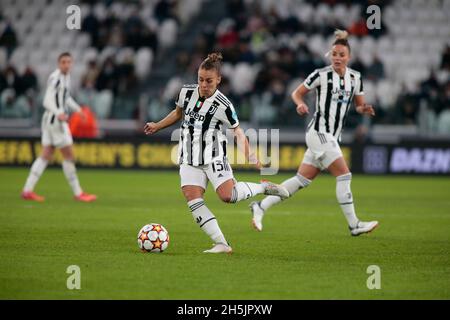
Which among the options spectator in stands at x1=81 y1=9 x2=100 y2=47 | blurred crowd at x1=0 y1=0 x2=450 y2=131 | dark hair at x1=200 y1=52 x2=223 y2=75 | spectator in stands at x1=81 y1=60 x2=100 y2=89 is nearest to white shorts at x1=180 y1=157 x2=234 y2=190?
dark hair at x1=200 y1=52 x2=223 y2=75

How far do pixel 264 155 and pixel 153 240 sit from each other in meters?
13.1

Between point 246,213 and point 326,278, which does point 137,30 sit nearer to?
point 246,213

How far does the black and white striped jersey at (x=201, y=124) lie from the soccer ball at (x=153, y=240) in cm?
81

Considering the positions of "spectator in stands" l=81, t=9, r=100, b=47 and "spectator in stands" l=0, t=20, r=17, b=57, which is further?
"spectator in stands" l=0, t=20, r=17, b=57

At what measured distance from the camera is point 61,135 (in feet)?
51.8

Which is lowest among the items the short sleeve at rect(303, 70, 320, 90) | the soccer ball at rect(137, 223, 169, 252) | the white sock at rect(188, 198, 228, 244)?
the soccer ball at rect(137, 223, 169, 252)

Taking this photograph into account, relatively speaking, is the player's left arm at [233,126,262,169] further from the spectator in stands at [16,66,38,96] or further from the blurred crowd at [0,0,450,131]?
the spectator in stands at [16,66,38,96]

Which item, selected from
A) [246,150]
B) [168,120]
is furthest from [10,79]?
[246,150]

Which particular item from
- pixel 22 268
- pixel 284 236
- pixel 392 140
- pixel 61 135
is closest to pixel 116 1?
pixel 392 140

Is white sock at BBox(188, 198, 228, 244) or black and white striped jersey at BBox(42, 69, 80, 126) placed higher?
black and white striped jersey at BBox(42, 69, 80, 126)

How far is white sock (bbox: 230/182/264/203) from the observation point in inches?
379

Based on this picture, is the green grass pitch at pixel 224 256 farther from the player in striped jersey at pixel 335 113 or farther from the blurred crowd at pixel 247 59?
the blurred crowd at pixel 247 59

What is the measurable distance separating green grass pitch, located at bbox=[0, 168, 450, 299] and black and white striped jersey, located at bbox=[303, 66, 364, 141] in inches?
57.4

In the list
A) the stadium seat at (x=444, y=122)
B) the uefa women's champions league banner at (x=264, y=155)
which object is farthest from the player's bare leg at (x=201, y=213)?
the stadium seat at (x=444, y=122)
